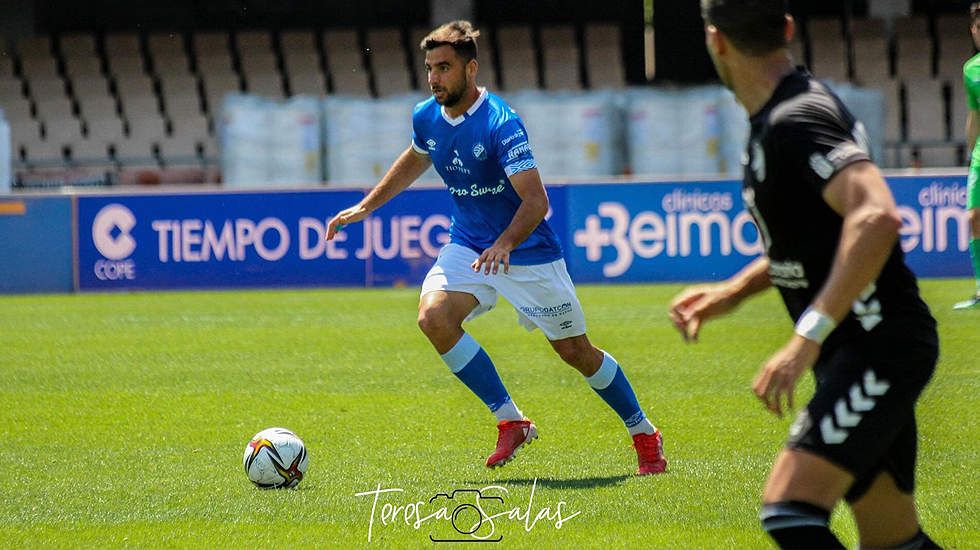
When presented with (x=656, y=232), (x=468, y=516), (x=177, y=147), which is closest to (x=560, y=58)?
(x=177, y=147)

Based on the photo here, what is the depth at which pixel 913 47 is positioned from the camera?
108 feet

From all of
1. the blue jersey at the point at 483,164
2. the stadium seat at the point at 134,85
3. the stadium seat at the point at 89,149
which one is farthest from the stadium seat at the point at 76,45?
the blue jersey at the point at 483,164

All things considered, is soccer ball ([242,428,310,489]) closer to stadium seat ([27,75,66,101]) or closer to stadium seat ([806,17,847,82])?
stadium seat ([806,17,847,82])

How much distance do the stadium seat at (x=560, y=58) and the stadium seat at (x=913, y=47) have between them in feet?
23.5

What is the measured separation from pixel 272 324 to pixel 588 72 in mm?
20173

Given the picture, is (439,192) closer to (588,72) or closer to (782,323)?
(782,323)

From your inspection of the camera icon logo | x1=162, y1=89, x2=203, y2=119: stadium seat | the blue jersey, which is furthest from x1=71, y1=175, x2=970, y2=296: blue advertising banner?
x1=162, y1=89, x2=203, y2=119: stadium seat

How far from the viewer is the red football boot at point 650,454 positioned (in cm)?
687

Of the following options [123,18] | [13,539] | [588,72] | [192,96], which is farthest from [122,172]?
[13,539]

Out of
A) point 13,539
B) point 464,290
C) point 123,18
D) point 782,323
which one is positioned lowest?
point 782,323

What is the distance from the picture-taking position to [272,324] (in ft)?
48.8

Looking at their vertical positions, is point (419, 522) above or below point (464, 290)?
below

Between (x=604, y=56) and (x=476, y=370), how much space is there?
27.4 m

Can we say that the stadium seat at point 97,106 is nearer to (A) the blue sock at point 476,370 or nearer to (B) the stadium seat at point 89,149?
(B) the stadium seat at point 89,149
